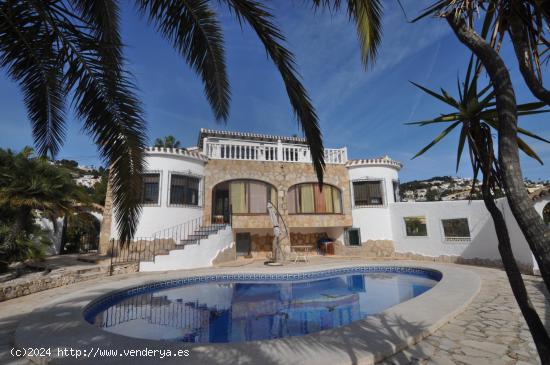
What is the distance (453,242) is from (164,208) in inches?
595

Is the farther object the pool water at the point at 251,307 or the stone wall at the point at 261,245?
the stone wall at the point at 261,245

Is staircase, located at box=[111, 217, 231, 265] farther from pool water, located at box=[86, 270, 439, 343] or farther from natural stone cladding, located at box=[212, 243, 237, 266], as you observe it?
pool water, located at box=[86, 270, 439, 343]

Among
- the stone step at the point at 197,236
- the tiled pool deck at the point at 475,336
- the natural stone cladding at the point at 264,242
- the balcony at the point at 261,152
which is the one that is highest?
the balcony at the point at 261,152

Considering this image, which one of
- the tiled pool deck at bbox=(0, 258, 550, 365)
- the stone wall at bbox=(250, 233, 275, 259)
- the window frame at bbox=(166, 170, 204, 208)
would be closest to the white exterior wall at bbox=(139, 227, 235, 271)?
the window frame at bbox=(166, 170, 204, 208)

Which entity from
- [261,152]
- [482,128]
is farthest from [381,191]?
[482,128]

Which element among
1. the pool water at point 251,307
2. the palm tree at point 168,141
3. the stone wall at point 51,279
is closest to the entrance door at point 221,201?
the stone wall at point 51,279

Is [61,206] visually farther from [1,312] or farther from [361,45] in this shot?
[361,45]

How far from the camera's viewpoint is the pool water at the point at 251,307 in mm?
6105

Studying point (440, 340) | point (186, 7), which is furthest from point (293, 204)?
point (186, 7)

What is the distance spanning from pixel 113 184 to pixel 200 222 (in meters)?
11.8

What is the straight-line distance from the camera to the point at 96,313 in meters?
7.01

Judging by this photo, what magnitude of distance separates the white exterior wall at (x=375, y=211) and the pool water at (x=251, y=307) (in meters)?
5.39

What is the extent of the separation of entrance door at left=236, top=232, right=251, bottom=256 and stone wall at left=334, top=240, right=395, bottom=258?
6332mm

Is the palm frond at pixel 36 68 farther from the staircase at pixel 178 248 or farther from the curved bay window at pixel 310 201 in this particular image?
the curved bay window at pixel 310 201
